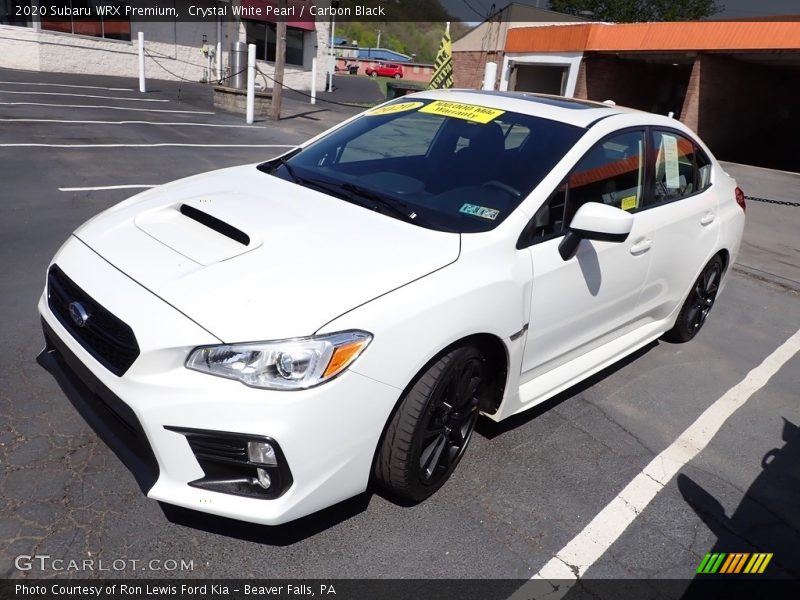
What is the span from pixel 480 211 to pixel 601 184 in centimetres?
84

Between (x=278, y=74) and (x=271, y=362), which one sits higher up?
(x=278, y=74)

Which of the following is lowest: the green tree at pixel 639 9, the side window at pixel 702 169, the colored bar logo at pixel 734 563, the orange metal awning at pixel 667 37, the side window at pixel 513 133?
the colored bar logo at pixel 734 563

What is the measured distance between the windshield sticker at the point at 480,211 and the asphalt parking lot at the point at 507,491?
122 cm

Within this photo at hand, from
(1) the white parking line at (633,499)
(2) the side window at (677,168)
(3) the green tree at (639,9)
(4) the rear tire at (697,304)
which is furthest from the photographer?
(3) the green tree at (639,9)

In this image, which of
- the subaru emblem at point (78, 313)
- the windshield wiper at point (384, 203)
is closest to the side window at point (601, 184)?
the windshield wiper at point (384, 203)

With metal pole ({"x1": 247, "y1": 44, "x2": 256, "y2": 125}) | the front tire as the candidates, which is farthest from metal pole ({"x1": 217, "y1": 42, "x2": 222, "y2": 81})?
the front tire

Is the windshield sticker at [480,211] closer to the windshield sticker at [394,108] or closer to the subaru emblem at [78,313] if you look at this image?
the windshield sticker at [394,108]

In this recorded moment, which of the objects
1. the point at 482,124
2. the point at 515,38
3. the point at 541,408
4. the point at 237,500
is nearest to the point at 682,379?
the point at 541,408

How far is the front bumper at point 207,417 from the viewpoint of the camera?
6.96 feet

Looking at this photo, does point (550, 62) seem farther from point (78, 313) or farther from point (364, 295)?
point (78, 313)

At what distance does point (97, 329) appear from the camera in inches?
93.3

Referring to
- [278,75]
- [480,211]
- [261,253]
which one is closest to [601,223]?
[480,211]

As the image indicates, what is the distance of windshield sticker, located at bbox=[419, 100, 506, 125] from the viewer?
355 cm

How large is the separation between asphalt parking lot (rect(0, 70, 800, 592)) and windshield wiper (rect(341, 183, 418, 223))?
1.28 metres
